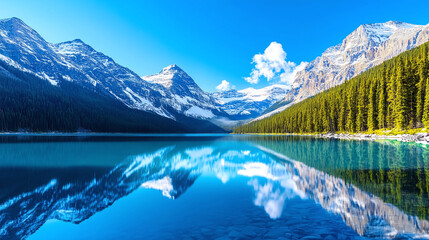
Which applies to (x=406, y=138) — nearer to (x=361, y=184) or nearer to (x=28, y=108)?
(x=361, y=184)

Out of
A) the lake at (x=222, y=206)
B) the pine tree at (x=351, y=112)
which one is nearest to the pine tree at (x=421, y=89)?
the pine tree at (x=351, y=112)

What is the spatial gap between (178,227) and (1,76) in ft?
737

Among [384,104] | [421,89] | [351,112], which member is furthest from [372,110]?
[421,89]

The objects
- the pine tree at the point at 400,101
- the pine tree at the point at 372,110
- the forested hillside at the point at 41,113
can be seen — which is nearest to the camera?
the pine tree at the point at 400,101

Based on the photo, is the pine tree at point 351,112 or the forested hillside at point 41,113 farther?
the forested hillside at point 41,113

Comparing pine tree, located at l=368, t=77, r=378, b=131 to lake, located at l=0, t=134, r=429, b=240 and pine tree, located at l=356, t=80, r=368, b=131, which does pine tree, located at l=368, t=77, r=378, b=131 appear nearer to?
pine tree, located at l=356, t=80, r=368, b=131

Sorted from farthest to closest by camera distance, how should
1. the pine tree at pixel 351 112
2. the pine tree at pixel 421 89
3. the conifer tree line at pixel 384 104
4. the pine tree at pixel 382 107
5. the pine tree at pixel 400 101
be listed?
1. the pine tree at pixel 351 112
2. the pine tree at pixel 382 107
3. the pine tree at pixel 400 101
4. the conifer tree line at pixel 384 104
5. the pine tree at pixel 421 89

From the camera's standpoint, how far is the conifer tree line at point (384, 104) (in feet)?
179

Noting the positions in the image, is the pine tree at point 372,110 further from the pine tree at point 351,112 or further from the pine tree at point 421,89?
the pine tree at point 421,89

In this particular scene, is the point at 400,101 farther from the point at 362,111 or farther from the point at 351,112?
the point at 351,112

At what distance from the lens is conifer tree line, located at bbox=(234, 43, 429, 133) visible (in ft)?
179

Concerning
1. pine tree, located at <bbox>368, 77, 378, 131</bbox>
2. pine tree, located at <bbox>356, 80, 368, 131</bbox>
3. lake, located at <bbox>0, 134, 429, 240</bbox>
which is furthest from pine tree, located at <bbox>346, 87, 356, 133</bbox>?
lake, located at <bbox>0, 134, 429, 240</bbox>

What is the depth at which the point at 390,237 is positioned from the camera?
22.7ft

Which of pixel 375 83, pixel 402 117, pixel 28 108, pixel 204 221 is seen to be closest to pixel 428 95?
pixel 402 117
